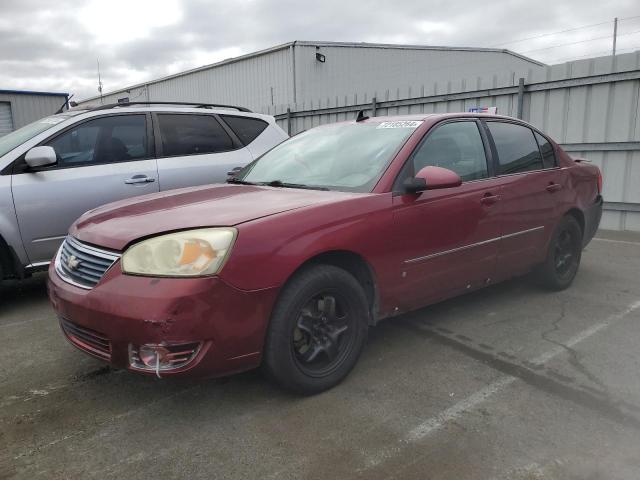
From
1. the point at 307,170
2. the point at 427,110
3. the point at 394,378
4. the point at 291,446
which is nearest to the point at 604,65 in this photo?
the point at 427,110

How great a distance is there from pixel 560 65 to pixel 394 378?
626 cm

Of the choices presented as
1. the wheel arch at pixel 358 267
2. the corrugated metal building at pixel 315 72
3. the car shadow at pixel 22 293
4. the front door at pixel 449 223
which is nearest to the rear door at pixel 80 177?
the car shadow at pixel 22 293

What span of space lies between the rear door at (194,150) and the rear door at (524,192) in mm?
→ 2719

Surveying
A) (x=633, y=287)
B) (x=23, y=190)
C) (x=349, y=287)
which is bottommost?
(x=633, y=287)

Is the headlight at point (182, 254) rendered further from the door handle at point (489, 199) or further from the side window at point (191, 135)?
the side window at point (191, 135)

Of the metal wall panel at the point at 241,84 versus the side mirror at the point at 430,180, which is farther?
the metal wall panel at the point at 241,84

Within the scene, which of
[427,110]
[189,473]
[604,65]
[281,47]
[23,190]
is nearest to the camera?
[189,473]

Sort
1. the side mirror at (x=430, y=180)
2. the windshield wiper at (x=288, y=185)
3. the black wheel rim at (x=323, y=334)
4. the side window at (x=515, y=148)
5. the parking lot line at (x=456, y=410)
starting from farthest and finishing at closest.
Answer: the side window at (x=515, y=148) < the windshield wiper at (x=288, y=185) < the side mirror at (x=430, y=180) < the black wheel rim at (x=323, y=334) < the parking lot line at (x=456, y=410)

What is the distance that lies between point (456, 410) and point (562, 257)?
248 cm

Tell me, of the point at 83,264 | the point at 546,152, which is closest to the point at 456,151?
the point at 546,152

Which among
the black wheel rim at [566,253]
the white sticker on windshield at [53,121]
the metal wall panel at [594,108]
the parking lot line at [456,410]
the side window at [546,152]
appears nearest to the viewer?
the parking lot line at [456,410]

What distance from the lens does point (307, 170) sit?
11.8ft

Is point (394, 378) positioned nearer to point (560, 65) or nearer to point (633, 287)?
point (633, 287)

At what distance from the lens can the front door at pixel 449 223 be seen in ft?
10.5
